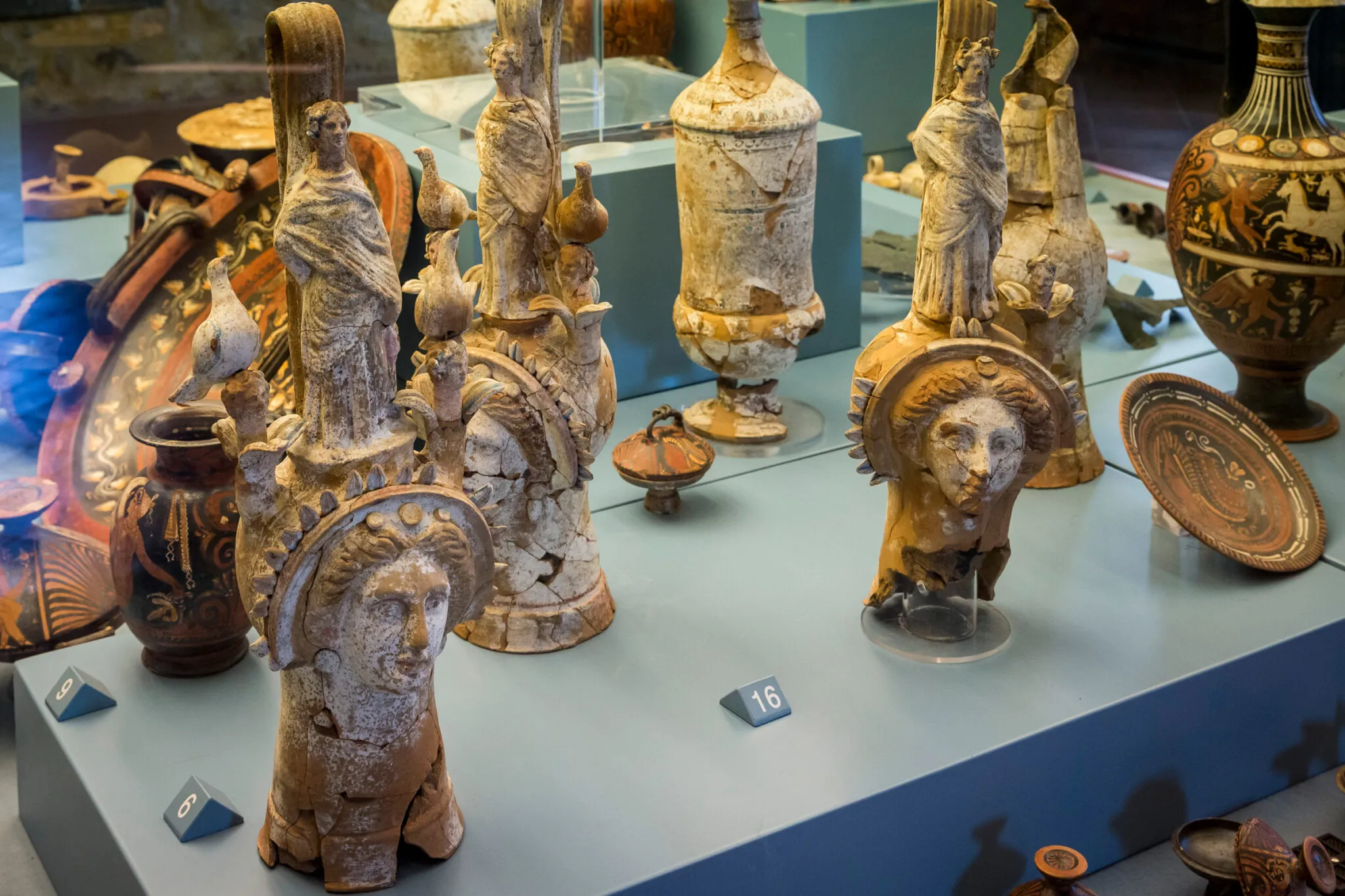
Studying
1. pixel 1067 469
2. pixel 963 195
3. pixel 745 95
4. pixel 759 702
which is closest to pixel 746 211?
pixel 745 95

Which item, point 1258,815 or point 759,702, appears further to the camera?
point 1258,815

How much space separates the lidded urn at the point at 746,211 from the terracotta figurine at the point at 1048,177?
49cm

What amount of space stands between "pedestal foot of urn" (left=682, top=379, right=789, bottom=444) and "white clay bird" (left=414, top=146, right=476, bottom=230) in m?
1.30

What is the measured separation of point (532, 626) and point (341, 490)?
850 mm

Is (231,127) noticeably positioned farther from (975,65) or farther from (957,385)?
(957,385)

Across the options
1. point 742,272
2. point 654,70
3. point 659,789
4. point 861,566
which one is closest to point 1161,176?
point 654,70

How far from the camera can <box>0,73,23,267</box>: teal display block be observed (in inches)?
146

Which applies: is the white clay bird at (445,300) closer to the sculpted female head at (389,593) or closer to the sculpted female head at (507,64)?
the sculpted female head at (389,593)

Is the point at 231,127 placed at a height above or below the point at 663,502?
above

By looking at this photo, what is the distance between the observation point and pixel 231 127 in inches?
152

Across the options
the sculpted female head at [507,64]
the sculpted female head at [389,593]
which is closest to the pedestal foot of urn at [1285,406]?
the sculpted female head at [507,64]

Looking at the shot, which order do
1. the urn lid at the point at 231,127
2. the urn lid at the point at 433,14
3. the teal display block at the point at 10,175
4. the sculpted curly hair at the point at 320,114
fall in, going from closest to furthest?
the sculpted curly hair at the point at 320,114
the teal display block at the point at 10,175
the urn lid at the point at 231,127
the urn lid at the point at 433,14

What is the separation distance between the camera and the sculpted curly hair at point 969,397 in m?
2.23

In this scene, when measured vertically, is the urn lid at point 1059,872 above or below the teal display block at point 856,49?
below
